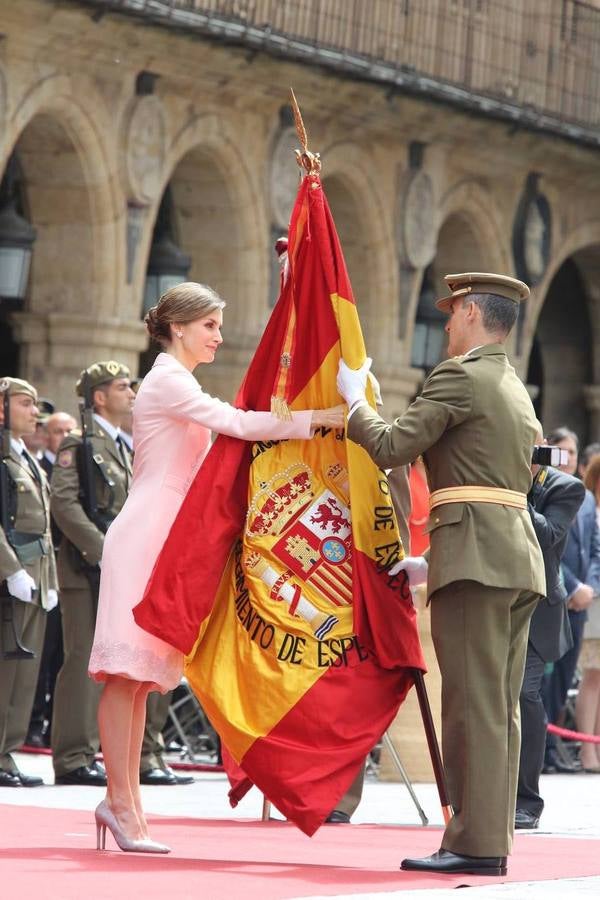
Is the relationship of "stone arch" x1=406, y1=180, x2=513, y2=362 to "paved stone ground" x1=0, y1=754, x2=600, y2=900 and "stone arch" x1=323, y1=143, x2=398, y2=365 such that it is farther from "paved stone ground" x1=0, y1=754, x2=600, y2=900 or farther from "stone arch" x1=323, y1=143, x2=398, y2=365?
"paved stone ground" x1=0, y1=754, x2=600, y2=900

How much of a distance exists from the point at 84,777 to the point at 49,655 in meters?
2.55

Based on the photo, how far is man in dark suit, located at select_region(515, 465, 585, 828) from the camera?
9.23 metres

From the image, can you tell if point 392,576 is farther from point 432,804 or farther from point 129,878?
point 432,804

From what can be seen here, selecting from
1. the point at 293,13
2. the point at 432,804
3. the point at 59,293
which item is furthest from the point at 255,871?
the point at 293,13

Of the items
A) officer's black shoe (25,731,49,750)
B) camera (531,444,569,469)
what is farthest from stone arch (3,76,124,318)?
camera (531,444,569,469)

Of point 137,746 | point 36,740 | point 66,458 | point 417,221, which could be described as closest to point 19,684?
point 66,458

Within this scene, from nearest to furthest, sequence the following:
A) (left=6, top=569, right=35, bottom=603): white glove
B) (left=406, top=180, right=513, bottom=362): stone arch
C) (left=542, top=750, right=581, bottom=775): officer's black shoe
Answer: (left=6, top=569, right=35, bottom=603): white glove < (left=542, top=750, right=581, bottom=775): officer's black shoe < (left=406, top=180, right=513, bottom=362): stone arch

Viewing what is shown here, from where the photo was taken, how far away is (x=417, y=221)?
20.7m

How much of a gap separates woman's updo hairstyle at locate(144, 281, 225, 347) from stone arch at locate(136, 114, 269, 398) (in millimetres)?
10818

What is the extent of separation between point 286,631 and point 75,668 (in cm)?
310

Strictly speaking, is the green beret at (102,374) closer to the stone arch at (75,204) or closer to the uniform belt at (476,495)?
the uniform belt at (476,495)

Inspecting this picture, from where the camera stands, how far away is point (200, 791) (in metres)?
10.5

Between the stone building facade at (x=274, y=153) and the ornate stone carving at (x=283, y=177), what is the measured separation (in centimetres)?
3

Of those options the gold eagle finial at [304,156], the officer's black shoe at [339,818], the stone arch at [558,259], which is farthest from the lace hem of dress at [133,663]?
the stone arch at [558,259]
